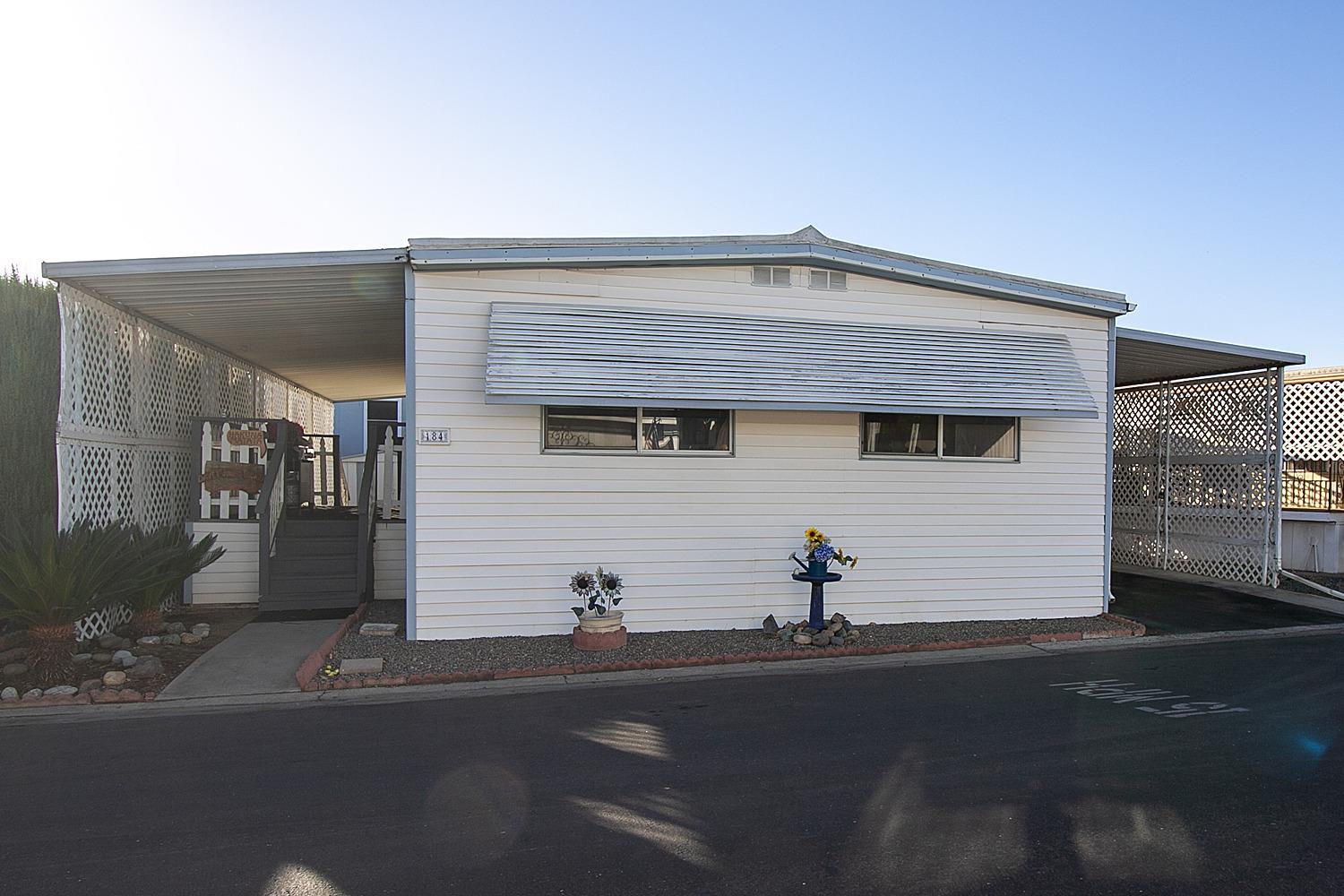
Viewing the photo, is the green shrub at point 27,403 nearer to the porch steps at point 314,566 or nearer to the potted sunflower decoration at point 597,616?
the porch steps at point 314,566

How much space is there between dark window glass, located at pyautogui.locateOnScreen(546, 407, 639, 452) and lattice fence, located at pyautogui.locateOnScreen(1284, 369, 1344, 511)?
1067cm

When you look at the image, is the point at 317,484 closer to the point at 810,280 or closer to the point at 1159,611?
the point at 810,280

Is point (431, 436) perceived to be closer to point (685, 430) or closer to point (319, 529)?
point (685, 430)

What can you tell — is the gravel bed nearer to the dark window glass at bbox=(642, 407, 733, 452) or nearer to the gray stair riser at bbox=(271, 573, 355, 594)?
the gray stair riser at bbox=(271, 573, 355, 594)

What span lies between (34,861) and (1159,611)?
419 inches

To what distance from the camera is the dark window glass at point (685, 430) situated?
8391 millimetres

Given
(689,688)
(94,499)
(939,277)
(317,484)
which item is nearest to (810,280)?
(939,277)

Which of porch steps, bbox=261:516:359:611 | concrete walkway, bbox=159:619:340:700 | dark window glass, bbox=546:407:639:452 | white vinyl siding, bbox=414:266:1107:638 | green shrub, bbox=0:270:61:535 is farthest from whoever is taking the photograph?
porch steps, bbox=261:516:359:611

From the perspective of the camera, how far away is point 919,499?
9.00m

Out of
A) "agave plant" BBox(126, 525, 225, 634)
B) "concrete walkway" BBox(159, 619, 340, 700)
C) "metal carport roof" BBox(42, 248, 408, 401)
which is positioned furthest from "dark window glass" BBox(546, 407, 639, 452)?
"agave plant" BBox(126, 525, 225, 634)

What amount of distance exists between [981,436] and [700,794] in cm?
608

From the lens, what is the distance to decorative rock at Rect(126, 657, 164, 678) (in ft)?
23.0

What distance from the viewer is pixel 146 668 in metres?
7.04

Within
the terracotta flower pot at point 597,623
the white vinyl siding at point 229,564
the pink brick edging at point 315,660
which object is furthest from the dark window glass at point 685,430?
the white vinyl siding at point 229,564
